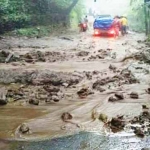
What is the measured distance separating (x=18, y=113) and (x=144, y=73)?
4.97 meters

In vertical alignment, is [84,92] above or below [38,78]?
below

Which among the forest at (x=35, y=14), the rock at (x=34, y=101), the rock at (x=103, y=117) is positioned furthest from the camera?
the forest at (x=35, y=14)

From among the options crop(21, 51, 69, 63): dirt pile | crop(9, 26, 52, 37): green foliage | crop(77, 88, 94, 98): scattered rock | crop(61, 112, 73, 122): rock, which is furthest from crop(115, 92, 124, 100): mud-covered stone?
crop(9, 26, 52, 37): green foliage

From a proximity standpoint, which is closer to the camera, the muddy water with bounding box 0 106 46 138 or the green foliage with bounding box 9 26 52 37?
the muddy water with bounding box 0 106 46 138

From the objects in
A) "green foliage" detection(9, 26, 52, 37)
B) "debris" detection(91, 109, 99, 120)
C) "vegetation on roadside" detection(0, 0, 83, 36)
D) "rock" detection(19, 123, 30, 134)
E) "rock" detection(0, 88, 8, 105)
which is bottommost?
"debris" detection(91, 109, 99, 120)

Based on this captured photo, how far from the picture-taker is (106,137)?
534 cm

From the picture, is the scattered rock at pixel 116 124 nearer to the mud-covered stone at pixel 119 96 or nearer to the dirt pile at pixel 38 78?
the mud-covered stone at pixel 119 96

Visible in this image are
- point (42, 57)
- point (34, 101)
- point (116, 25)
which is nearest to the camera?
point (34, 101)

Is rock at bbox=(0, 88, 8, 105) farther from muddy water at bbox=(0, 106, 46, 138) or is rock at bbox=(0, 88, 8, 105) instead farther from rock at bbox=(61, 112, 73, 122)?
A: rock at bbox=(61, 112, 73, 122)

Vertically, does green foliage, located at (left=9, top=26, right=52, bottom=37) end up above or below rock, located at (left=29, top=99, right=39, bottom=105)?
above

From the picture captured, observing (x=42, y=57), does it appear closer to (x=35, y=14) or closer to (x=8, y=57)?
(x=8, y=57)

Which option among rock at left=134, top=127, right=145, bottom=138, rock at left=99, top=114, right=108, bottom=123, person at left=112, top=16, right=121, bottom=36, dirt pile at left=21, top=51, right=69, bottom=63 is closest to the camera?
rock at left=134, top=127, right=145, bottom=138

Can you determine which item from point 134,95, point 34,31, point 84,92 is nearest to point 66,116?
point 84,92

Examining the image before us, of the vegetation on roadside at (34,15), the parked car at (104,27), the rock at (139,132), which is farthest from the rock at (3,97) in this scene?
the parked car at (104,27)
